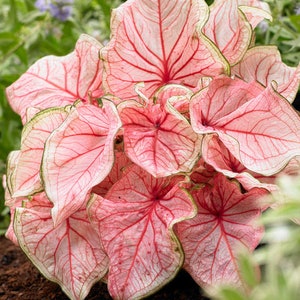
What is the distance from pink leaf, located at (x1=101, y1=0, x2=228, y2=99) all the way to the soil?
0.33 m

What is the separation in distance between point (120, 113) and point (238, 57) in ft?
0.74

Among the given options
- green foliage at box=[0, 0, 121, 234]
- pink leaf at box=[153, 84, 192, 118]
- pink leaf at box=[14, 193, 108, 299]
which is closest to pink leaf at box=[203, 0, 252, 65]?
pink leaf at box=[153, 84, 192, 118]

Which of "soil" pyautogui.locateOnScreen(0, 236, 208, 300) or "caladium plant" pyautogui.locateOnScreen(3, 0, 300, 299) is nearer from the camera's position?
"caladium plant" pyautogui.locateOnScreen(3, 0, 300, 299)

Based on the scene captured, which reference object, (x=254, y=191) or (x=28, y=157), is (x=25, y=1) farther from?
(x=254, y=191)

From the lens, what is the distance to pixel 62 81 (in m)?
1.08

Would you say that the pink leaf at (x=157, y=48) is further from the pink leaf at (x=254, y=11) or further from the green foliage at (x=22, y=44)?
the green foliage at (x=22, y=44)

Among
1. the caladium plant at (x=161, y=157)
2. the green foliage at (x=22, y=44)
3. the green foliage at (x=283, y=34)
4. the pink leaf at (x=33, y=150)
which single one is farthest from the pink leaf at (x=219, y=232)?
the green foliage at (x=22, y=44)

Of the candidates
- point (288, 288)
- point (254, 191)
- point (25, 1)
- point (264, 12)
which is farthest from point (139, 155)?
point (25, 1)

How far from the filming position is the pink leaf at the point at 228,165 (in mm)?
839

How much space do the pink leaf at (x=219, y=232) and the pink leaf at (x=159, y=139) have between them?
3.4 inches

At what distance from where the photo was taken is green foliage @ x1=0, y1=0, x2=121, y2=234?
1.58 metres

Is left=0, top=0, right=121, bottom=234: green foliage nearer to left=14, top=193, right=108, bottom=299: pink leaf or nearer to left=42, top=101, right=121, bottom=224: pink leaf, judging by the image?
left=14, top=193, right=108, bottom=299: pink leaf

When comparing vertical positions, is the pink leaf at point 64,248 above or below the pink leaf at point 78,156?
below

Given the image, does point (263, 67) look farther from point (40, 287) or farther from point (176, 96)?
point (40, 287)
